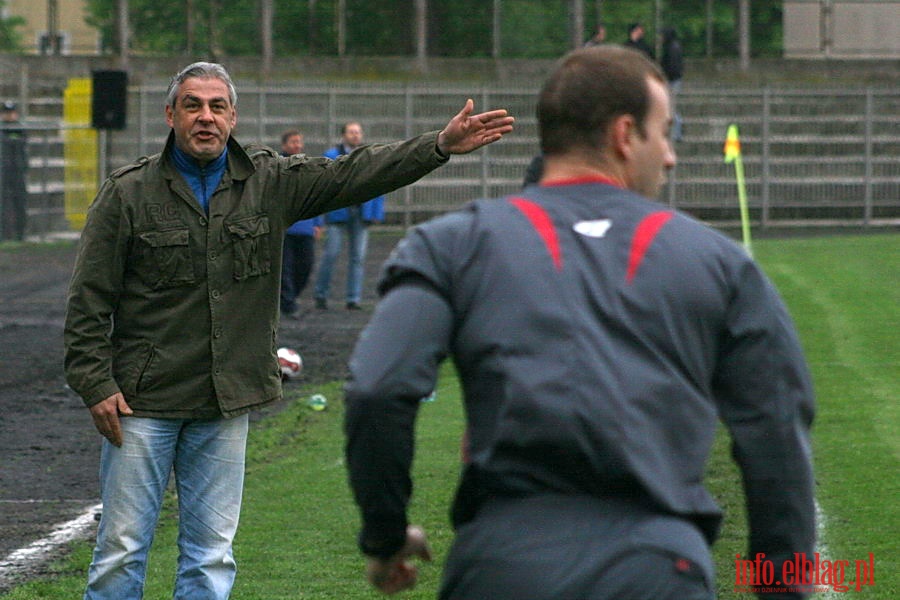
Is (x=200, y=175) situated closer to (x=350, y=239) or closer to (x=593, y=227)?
(x=593, y=227)

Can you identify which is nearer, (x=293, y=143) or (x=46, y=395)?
(x=46, y=395)

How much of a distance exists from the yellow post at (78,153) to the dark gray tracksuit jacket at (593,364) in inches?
1158

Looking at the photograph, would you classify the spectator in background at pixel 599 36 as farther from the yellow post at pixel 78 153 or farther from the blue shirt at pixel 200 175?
the blue shirt at pixel 200 175

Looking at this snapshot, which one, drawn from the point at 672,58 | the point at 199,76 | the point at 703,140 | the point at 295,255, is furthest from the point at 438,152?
the point at 703,140

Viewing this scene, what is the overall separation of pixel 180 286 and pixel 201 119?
0.52 metres

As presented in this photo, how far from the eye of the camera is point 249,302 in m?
5.32

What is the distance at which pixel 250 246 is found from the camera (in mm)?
5309

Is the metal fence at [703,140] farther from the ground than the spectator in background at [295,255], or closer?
farther from the ground

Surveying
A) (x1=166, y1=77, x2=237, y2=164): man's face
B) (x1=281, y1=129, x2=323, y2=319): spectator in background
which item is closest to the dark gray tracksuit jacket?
(x1=166, y1=77, x2=237, y2=164): man's face

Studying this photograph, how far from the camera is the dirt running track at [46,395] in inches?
348

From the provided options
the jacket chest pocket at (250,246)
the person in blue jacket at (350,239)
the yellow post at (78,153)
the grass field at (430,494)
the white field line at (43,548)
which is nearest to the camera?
the jacket chest pocket at (250,246)

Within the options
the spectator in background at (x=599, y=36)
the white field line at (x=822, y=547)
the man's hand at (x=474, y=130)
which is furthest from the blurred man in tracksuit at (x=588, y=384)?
the spectator in background at (x=599, y=36)

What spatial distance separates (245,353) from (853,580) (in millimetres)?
2925

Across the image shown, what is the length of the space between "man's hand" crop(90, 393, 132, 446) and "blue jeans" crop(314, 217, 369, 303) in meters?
13.7
